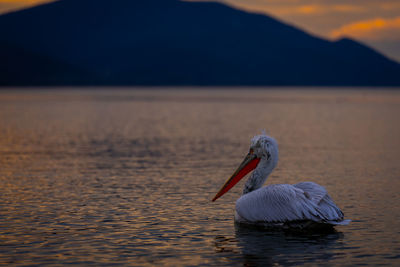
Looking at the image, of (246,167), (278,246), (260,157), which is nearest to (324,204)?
(278,246)

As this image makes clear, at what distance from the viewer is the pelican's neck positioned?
36.2ft

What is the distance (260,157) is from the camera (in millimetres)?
11273

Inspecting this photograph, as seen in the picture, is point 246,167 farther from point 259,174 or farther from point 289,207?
point 289,207

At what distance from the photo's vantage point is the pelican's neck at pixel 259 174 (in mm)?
11031

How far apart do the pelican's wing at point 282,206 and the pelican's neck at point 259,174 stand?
0.67 m

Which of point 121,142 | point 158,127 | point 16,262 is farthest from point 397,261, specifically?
point 158,127

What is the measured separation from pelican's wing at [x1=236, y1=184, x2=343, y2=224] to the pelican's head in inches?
32.6

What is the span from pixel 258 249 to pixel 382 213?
3.54 metres

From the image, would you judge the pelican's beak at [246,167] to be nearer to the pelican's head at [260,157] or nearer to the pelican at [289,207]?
the pelican's head at [260,157]

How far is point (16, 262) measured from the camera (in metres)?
8.55

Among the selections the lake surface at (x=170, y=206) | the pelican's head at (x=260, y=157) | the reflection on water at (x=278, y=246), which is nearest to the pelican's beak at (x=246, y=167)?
the pelican's head at (x=260, y=157)

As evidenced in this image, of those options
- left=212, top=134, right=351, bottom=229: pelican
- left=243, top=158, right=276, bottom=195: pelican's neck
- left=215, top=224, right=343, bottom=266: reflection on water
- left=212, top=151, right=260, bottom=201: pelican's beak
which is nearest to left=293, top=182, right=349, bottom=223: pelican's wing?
left=212, top=134, right=351, bottom=229: pelican

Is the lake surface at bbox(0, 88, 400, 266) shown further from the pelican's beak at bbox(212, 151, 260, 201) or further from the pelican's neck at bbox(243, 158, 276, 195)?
the pelican's neck at bbox(243, 158, 276, 195)

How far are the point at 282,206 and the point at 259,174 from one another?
1294 millimetres
